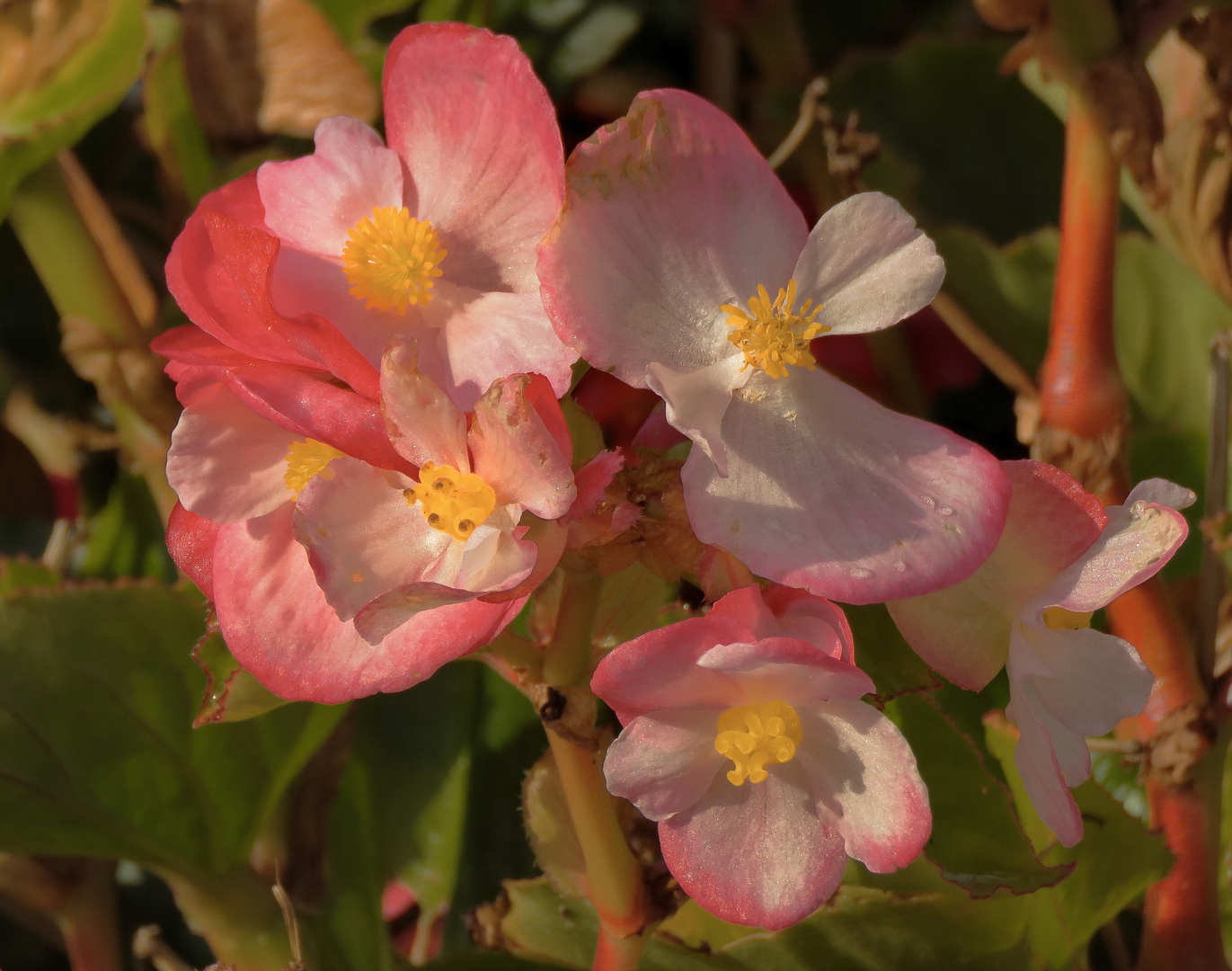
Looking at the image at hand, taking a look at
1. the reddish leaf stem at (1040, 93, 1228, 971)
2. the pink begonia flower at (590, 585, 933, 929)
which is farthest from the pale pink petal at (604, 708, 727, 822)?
the reddish leaf stem at (1040, 93, 1228, 971)

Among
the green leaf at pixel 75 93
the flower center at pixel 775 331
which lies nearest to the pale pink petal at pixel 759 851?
the flower center at pixel 775 331

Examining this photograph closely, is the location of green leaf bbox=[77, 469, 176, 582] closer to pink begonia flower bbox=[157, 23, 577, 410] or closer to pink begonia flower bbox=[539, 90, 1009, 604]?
pink begonia flower bbox=[157, 23, 577, 410]

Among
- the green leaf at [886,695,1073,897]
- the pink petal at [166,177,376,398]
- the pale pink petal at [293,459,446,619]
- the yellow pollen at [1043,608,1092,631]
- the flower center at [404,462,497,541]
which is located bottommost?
the green leaf at [886,695,1073,897]

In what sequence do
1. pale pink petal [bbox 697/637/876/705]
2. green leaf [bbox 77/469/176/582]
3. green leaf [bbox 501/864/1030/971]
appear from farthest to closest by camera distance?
1. green leaf [bbox 77/469/176/582]
2. green leaf [bbox 501/864/1030/971]
3. pale pink petal [bbox 697/637/876/705]

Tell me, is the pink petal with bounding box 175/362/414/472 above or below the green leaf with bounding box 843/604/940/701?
above

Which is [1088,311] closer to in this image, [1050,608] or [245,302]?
[1050,608]

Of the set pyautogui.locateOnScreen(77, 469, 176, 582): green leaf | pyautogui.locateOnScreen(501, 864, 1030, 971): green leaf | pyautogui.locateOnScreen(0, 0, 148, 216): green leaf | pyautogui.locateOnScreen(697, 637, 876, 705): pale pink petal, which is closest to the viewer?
pyautogui.locateOnScreen(697, 637, 876, 705): pale pink petal

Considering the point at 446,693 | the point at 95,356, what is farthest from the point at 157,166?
the point at 446,693

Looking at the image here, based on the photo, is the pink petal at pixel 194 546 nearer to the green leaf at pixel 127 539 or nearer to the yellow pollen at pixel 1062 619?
the yellow pollen at pixel 1062 619
